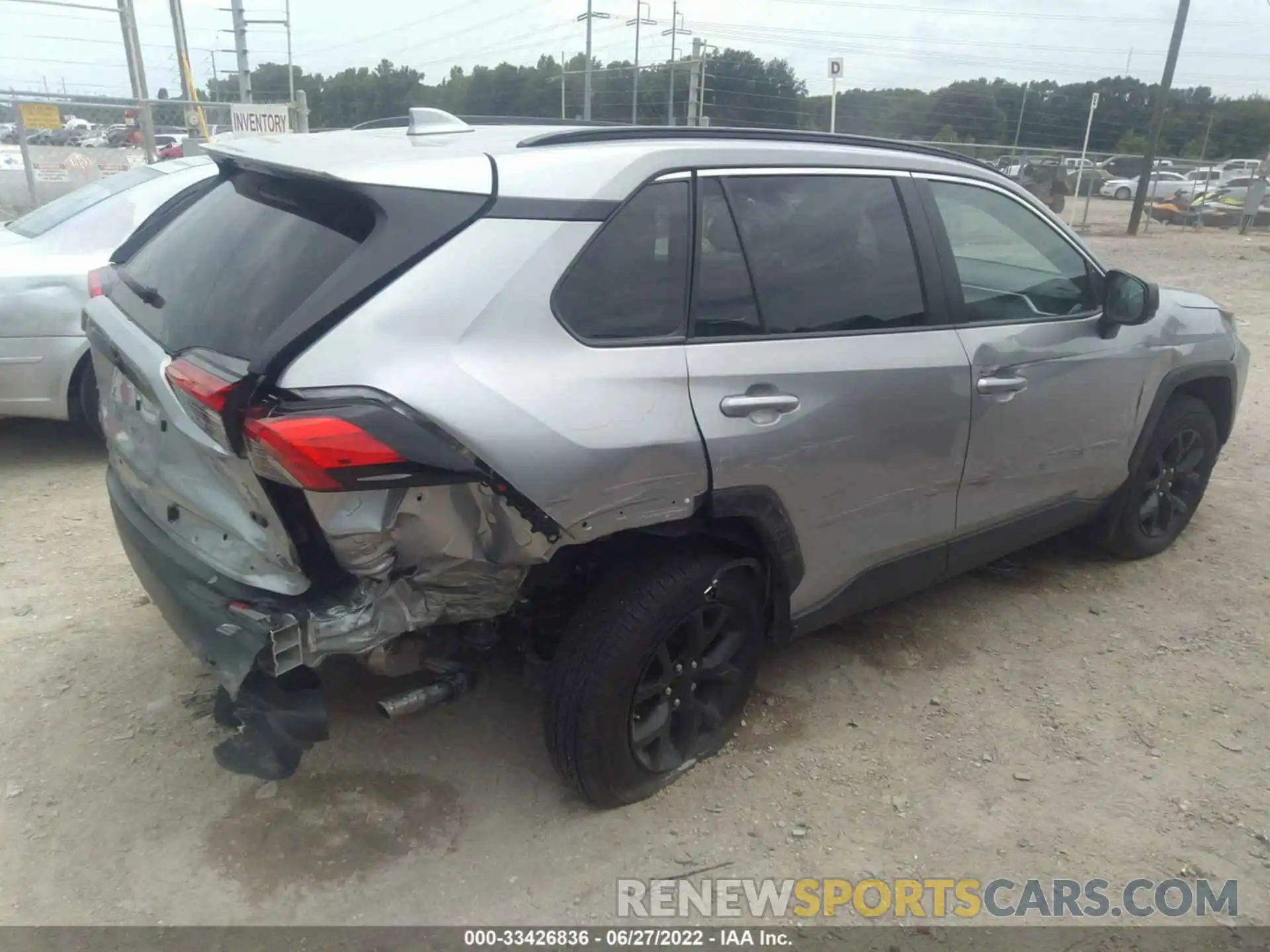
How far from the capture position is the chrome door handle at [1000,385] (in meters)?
3.18

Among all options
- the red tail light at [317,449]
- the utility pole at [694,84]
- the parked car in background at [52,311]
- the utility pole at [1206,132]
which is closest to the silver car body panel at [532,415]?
the red tail light at [317,449]

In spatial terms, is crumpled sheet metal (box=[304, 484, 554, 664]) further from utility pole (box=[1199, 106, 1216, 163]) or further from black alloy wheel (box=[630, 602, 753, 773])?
utility pole (box=[1199, 106, 1216, 163])

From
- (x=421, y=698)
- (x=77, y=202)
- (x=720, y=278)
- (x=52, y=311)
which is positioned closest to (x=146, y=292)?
(x=421, y=698)

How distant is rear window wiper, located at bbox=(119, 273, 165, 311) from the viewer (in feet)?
8.66

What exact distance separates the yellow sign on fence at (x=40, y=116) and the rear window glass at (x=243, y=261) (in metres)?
9.25

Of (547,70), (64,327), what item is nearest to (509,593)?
(64,327)

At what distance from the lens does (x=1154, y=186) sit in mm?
32469

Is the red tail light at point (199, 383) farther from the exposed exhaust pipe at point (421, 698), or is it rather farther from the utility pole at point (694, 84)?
the utility pole at point (694, 84)

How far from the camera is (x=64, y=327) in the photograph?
16.6ft

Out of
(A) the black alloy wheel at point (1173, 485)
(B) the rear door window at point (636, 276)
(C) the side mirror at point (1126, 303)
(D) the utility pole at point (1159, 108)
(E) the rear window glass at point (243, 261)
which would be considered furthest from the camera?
(D) the utility pole at point (1159, 108)

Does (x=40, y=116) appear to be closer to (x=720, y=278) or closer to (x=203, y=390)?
(x=203, y=390)

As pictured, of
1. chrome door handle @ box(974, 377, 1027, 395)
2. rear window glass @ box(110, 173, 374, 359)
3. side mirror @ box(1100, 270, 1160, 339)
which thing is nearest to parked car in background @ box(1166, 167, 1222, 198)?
side mirror @ box(1100, 270, 1160, 339)

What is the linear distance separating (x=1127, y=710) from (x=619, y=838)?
→ 1.88 metres

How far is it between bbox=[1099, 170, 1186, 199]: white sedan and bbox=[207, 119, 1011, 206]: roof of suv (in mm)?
31707
